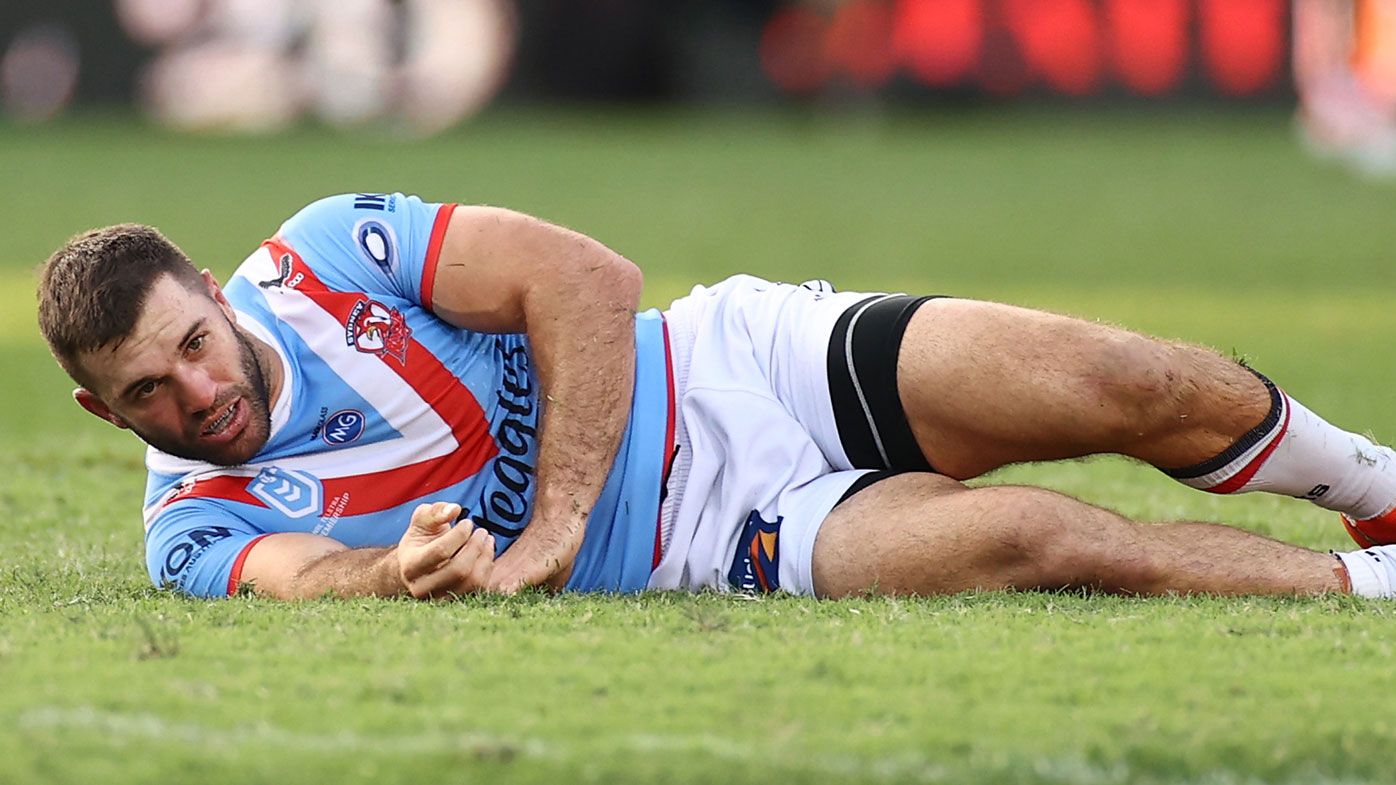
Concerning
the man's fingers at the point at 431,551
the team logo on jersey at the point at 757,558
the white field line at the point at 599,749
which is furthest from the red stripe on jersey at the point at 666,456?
the white field line at the point at 599,749

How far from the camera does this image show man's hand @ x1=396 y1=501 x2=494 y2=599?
377cm

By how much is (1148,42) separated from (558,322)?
1816 centimetres

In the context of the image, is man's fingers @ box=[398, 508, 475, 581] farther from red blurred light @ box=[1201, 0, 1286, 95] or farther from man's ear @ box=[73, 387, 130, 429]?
red blurred light @ box=[1201, 0, 1286, 95]

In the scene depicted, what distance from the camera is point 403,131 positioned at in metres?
20.8

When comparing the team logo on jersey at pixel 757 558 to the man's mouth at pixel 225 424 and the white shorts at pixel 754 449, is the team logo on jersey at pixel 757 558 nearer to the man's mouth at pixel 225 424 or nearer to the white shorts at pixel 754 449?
the white shorts at pixel 754 449

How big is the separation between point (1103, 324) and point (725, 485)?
829 millimetres

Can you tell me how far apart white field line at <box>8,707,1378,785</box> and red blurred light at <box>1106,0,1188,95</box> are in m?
18.9

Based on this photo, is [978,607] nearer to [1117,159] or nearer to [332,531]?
[332,531]

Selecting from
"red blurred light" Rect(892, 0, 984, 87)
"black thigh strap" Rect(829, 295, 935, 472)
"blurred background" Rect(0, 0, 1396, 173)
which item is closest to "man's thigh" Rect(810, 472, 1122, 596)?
"black thigh strap" Rect(829, 295, 935, 472)

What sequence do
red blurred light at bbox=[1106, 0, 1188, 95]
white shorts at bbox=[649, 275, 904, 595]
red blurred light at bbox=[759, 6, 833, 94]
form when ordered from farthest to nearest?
A: red blurred light at bbox=[759, 6, 833, 94] < red blurred light at bbox=[1106, 0, 1188, 95] < white shorts at bbox=[649, 275, 904, 595]

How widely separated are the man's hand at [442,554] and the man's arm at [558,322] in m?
0.17

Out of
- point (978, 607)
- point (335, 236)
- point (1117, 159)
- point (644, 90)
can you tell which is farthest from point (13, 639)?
point (644, 90)

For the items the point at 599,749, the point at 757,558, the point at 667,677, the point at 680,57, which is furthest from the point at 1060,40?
the point at 599,749

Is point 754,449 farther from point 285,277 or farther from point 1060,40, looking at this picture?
point 1060,40
